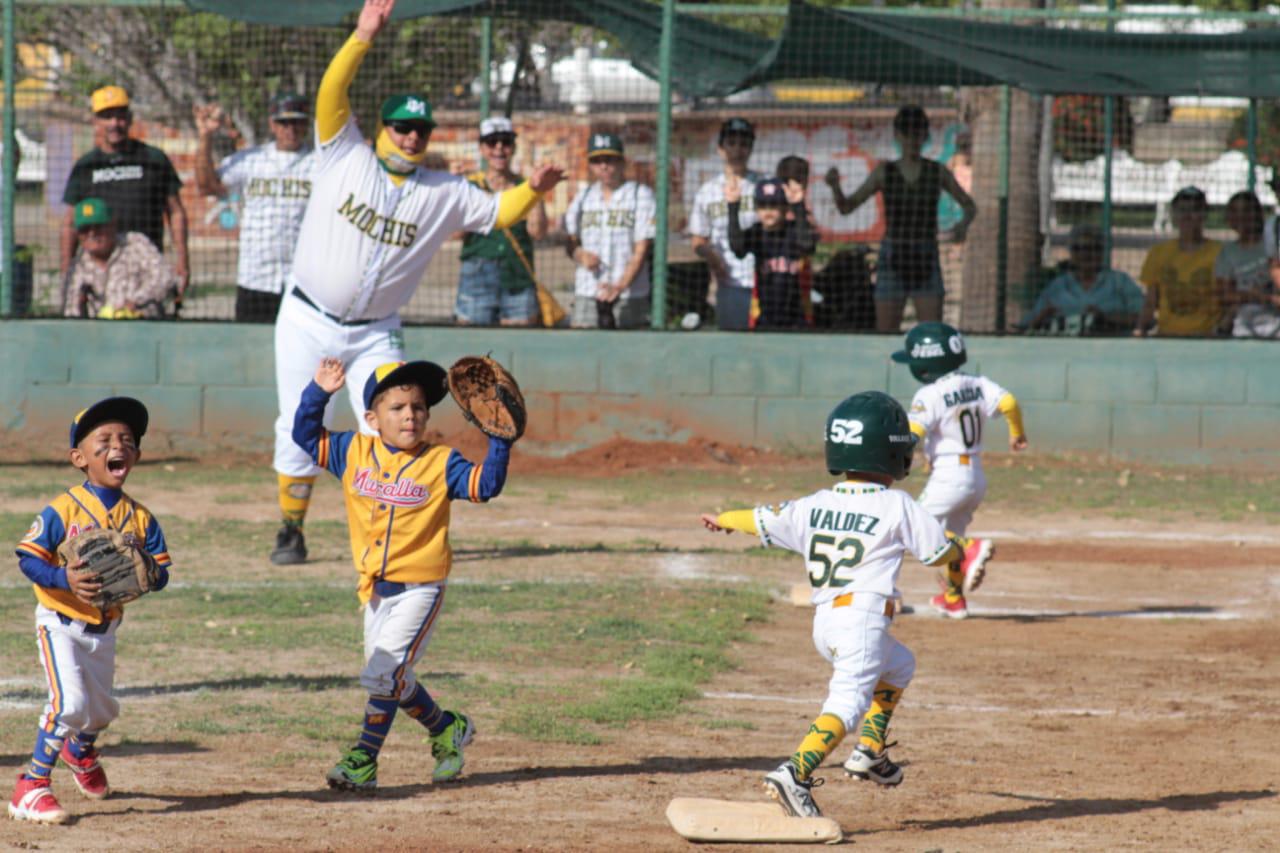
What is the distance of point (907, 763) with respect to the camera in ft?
21.4

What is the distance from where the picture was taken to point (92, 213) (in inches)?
521

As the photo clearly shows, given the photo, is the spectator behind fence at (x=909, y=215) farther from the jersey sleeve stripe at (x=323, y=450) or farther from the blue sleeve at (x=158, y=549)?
the blue sleeve at (x=158, y=549)

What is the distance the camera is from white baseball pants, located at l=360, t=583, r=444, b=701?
586cm

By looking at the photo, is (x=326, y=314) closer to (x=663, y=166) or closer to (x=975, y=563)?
(x=975, y=563)

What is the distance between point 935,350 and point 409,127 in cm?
282

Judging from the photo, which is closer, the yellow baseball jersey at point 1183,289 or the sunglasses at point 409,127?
the sunglasses at point 409,127

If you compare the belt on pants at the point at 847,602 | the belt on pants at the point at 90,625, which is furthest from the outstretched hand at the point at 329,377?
the belt on pants at the point at 847,602

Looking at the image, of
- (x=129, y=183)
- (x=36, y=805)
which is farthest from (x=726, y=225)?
(x=36, y=805)

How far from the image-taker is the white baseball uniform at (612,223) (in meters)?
13.8

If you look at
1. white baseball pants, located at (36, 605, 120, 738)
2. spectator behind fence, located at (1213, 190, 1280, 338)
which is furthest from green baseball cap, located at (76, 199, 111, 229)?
spectator behind fence, located at (1213, 190, 1280, 338)

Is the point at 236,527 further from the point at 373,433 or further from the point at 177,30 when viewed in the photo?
the point at 177,30

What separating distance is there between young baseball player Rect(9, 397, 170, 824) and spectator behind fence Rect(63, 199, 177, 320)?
8.34 metres

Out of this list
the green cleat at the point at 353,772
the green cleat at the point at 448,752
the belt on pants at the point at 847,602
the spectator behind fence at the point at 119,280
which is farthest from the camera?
the spectator behind fence at the point at 119,280

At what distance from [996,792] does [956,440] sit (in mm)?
3400
